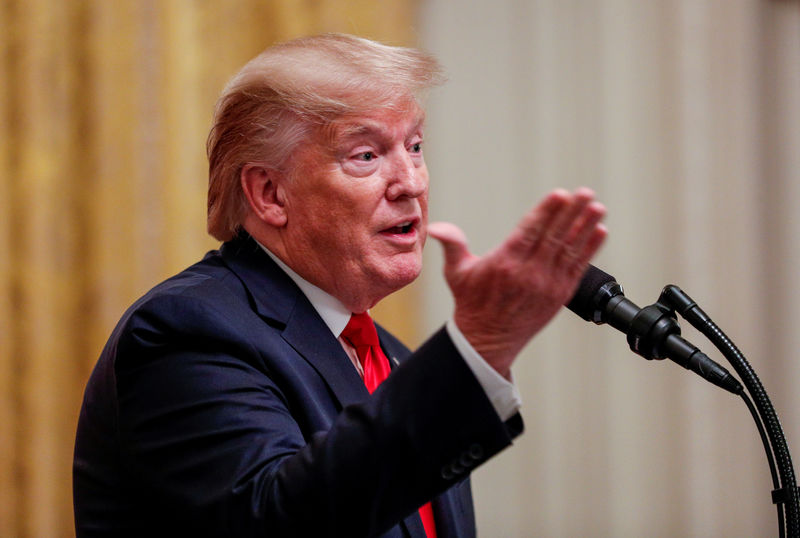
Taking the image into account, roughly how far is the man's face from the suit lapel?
0.06 metres

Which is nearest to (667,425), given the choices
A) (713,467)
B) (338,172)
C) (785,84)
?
(713,467)

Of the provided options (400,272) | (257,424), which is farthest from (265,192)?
(257,424)

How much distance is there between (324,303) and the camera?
1629mm

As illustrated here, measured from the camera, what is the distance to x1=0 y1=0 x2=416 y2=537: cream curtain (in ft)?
9.39

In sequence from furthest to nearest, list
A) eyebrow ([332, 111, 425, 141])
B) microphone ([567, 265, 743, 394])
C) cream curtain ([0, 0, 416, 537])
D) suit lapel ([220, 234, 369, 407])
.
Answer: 1. cream curtain ([0, 0, 416, 537])
2. eyebrow ([332, 111, 425, 141])
3. suit lapel ([220, 234, 369, 407])
4. microphone ([567, 265, 743, 394])

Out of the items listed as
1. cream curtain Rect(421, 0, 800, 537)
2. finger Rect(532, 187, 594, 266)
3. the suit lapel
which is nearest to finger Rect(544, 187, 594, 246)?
finger Rect(532, 187, 594, 266)

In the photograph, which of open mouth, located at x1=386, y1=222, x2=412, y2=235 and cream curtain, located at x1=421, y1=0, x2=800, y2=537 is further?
cream curtain, located at x1=421, y1=0, x2=800, y2=537

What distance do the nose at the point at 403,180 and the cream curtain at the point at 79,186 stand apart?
5.10 feet

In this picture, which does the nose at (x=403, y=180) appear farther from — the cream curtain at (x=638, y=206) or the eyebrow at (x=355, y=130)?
the cream curtain at (x=638, y=206)

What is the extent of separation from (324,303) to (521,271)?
2.26 ft

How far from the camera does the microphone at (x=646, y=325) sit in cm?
126

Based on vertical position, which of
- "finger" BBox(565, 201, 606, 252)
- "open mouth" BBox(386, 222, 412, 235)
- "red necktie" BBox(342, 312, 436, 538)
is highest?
"finger" BBox(565, 201, 606, 252)

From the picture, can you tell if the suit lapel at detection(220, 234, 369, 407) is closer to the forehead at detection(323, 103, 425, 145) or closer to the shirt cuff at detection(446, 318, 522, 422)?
the forehead at detection(323, 103, 425, 145)

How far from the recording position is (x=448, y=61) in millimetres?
3252
